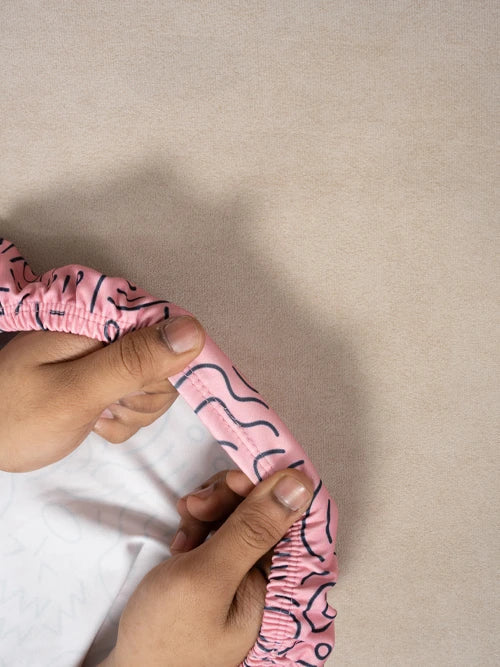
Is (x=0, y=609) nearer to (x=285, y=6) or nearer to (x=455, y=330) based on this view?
A: (x=455, y=330)

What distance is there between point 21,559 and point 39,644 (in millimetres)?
150

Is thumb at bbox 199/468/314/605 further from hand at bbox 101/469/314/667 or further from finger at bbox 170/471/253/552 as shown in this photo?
finger at bbox 170/471/253/552

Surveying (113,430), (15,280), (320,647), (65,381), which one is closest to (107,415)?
(113,430)

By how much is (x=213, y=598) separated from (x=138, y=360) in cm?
36

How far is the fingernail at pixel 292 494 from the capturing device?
33.2 inches

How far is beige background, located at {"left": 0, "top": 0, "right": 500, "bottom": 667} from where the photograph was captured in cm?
107

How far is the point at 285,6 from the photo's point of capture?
1.07m

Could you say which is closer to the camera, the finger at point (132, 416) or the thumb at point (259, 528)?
the thumb at point (259, 528)

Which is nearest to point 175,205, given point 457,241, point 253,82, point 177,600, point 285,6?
point 253,82

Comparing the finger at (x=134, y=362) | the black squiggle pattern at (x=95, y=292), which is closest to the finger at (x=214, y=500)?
the finger at (x=134, y=362)

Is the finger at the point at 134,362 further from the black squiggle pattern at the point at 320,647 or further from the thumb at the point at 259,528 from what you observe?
the black squiggle pattern at the point at 320,647

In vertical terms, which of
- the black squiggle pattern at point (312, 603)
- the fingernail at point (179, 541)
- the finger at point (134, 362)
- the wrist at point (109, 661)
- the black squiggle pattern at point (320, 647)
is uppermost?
the finger at point (134, 362)

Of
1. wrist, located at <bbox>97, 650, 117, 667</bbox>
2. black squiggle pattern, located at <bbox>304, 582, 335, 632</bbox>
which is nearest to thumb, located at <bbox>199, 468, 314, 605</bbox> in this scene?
black squiggle pattern, located at <bbox>304, 582, 335, 632</bbox>

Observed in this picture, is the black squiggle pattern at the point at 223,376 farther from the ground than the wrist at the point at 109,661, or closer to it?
farther from the ground
